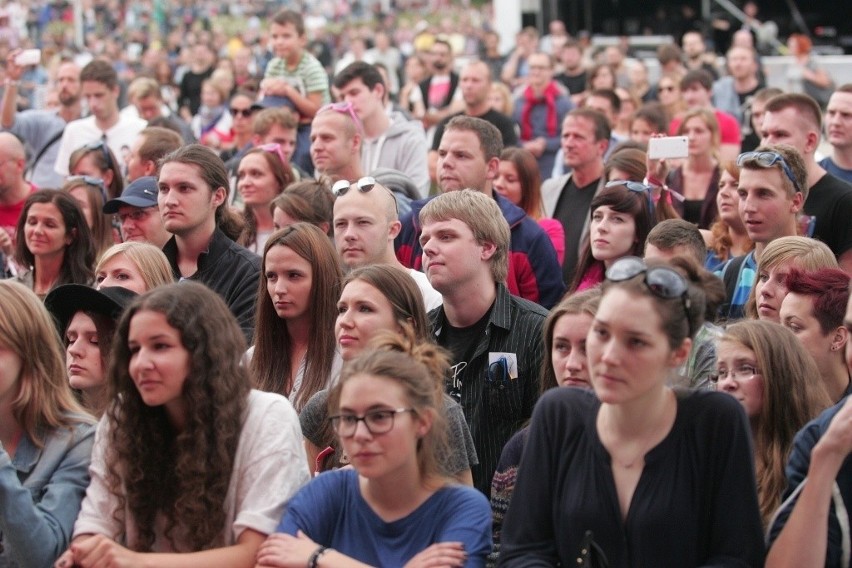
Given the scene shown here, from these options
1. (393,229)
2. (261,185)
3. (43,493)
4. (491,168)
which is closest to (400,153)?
(261,185)

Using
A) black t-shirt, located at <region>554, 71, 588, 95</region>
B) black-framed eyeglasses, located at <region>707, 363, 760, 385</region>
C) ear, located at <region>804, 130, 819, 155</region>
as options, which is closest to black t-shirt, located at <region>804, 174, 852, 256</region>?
ear, located at <region>804, 130, 819, 155</region>

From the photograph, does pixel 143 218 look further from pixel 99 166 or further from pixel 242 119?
pixel 242 119

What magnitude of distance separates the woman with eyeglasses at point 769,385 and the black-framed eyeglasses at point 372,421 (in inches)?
46.9

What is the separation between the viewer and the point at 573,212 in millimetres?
8039

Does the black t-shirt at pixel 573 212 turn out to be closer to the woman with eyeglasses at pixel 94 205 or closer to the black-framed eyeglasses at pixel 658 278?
the woman with eyeglasses at pixel 94 205

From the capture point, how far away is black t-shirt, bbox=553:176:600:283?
7.65 meters

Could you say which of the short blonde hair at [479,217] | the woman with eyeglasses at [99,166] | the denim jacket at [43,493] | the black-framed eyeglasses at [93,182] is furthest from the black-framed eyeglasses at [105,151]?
the denim jacket at [43,493]

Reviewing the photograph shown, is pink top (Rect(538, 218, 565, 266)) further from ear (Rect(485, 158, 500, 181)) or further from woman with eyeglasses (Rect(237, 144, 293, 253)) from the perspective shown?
woman with eyeglasses (Rect(237, 144, 293, 253))

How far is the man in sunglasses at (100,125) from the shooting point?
10289 millimetres

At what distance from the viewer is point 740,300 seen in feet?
18.7

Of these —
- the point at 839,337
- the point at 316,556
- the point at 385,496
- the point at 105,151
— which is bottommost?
the point at 316,556

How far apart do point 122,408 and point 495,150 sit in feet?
12.1

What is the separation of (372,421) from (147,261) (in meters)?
2.29

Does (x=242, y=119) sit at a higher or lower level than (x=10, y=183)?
higher
